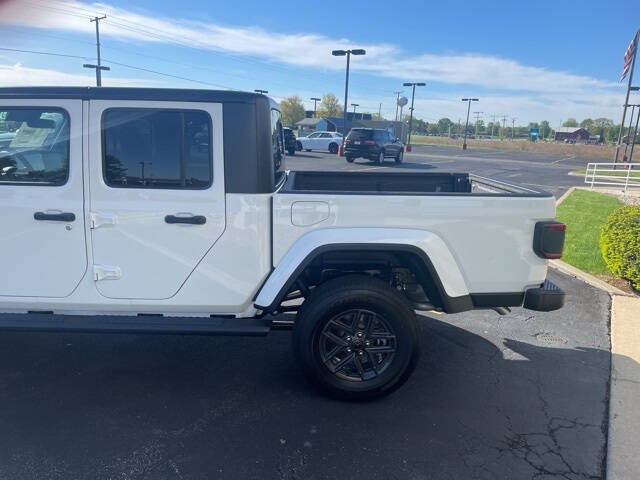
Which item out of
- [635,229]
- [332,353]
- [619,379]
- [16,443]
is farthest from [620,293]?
[16,443]

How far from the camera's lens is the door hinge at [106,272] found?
10.7 ft

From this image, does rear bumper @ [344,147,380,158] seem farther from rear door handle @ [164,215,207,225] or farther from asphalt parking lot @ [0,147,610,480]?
rear door handle @ [164,215,207,225]

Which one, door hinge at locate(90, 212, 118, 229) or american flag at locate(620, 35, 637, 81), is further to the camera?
american flag at locate(620, 35, 637, 81)

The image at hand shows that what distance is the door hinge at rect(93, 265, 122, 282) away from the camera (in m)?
3.25

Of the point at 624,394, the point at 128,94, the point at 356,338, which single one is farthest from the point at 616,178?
the point at 128,94

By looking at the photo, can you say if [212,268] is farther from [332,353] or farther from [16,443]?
[16,443]

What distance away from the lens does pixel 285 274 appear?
3.20 metres

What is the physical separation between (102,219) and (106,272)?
1.17 ft

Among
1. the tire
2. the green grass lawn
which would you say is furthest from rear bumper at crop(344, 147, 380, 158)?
the tire

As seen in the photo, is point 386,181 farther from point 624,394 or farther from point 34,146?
point 34,146

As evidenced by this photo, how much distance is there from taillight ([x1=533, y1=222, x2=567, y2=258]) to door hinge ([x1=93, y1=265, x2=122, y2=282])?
2.80 metres

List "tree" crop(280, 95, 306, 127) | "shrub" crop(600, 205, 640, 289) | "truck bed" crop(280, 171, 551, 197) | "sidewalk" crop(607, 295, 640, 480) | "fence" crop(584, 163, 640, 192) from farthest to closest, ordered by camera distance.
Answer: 1. "tree" crop(280, 95, 306, 127)
2. "fence" crop(584, 163, 640, 192)
3. "shrub" crop(600, 205, 640, 289)
4. "truck bed" crop(280, 171, 551, 197)
5. "sidewalk" crop(607, 295, 640, 480)

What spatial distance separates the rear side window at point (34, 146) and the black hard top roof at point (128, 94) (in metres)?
0.10

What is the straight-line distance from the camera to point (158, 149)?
323cm
